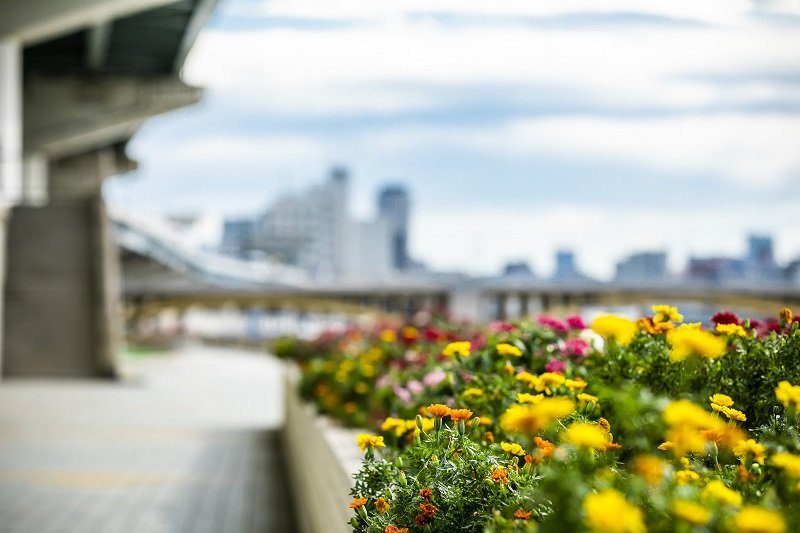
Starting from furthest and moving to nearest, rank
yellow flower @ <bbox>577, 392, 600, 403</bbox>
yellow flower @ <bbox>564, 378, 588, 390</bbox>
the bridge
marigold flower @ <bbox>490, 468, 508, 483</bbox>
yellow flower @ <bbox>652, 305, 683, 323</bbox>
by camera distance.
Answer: the bridge → yellow flower @ <bbox>652, 305, 683, 323</bbox> → yellow flower @ <bbox>564, 378, 588, 390</bbox> → yellow flower @ <bbox>577, 392, 600, 403</bbox> → marigold flower @ <bbox>490, 468, 508, 483</bbox>

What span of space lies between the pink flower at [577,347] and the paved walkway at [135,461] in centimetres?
363

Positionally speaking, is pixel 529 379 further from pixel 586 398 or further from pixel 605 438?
pixel 605 438

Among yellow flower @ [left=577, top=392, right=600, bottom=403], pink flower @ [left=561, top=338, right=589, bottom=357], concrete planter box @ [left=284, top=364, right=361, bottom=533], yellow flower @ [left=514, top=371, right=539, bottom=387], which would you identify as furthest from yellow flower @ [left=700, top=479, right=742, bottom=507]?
pink flower @ [left=561, top=338, right=589, bottom=357]

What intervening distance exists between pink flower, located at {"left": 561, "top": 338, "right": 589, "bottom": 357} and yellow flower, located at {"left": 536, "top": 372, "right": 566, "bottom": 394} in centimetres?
76

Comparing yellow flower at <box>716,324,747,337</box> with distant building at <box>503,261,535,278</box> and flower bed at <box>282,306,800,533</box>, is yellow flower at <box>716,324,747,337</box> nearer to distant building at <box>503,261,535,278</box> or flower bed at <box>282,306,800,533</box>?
flower bed at <box>282,306,800,533</box>

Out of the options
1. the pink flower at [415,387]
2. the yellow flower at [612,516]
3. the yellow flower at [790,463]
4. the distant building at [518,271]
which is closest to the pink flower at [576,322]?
the pink flower at [415,387]

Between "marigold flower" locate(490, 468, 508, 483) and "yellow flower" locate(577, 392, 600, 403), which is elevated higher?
"yellow flower" locate(577, 392, 600, 403)

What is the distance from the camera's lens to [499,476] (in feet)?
7.92

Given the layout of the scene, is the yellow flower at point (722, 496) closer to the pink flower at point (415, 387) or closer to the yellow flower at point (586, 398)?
the yellow flower at point (586, 398)

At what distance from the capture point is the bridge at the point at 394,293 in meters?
51.2

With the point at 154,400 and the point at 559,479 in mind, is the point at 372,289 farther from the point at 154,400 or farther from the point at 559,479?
the point at 559,479

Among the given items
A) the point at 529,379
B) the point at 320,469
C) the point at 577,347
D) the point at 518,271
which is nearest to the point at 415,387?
the point at 320,469

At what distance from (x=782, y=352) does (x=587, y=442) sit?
1.91 metres

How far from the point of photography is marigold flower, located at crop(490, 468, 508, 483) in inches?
95.0
